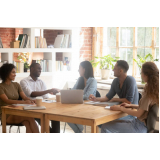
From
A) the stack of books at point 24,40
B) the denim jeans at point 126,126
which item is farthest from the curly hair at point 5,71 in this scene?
the stack of books at point 24,40

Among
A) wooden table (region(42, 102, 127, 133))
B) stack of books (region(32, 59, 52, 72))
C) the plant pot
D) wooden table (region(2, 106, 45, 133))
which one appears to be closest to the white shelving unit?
stack of books (region(32, 59, 52, 72))

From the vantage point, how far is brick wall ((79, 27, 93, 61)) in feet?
23.2

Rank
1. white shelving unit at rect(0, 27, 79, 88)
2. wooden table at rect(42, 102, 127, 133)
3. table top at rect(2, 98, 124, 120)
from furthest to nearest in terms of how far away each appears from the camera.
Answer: white shelving unit at rect(0, 27, 79, 88)
table top at rect(2, 98, 124, 120)
wooden table at rect(42, 102, 127, 133)

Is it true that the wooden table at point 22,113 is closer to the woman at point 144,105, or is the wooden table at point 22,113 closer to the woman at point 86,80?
the woman at point 144,105

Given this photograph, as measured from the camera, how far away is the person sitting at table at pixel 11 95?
407cm

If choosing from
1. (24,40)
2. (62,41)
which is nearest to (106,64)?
(62,41)

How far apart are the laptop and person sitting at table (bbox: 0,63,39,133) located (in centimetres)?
42

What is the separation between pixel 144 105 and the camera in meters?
3.45

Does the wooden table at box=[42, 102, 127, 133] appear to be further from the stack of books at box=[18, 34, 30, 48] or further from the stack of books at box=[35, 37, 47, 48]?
the stack of books at box=[35, 37, 47, 48]

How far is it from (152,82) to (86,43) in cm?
384

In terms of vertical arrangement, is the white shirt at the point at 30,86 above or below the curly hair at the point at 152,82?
below

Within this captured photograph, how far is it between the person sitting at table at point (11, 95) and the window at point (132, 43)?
2986 mm
